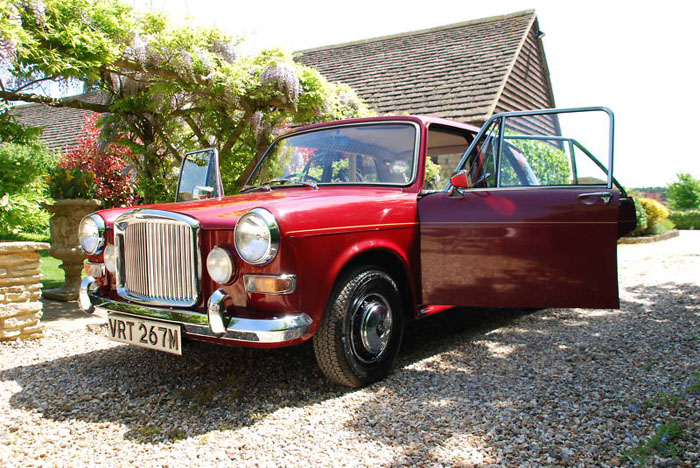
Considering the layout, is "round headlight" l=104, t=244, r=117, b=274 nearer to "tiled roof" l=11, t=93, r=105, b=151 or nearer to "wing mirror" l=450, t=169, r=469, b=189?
"wing mirror" l=450, t=169, r=469, b=189

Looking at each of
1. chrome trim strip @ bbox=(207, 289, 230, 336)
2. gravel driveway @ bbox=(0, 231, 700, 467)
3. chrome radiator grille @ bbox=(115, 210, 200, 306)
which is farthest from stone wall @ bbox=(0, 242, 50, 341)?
chrome trim strip @ bbox=(207, 289, 230, 336)

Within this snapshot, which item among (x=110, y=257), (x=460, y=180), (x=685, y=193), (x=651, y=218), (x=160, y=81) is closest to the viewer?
(x=460, y=180)

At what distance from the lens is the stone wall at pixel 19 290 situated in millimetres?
4328

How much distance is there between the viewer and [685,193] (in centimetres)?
2697

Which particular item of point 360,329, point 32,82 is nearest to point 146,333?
point 360,329

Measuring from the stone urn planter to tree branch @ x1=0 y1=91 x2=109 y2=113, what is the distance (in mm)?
1118

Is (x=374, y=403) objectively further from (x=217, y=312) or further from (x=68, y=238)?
(x=68, y=238)

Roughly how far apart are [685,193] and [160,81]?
93.8 feet

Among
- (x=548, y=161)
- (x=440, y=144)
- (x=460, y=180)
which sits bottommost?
(x=460, y=180)

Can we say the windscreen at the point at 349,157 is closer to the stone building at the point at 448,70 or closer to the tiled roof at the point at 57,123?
the stone building at the point at 448,70

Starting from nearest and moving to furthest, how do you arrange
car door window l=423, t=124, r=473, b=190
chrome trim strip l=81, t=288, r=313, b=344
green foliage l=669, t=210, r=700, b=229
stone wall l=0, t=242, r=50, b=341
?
chrome trim strip l=81, t=288, r=313, b=344 < car door window l=423, t=124, r=473, b=190 < stone wall l=0, t=242, r=50, b=341 < green foliage l=669, t=210, r=700, b=229

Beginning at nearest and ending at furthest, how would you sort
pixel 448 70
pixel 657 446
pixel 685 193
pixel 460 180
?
pixel 657 446 → pixel 460 180 → pixel 448 70 → pixel 685 193

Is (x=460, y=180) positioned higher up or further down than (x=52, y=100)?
further down

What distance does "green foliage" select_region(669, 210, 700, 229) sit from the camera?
2112 cm
